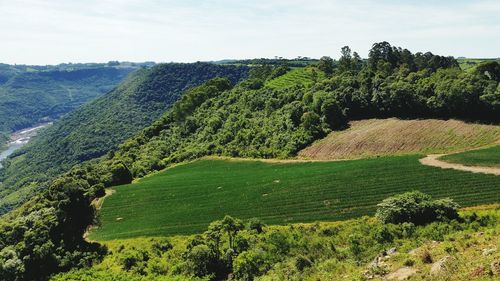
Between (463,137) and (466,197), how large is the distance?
97.6 ft

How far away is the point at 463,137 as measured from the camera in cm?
8150

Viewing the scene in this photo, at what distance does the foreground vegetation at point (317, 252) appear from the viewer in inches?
1142

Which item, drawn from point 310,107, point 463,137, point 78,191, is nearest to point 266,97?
point 310,107

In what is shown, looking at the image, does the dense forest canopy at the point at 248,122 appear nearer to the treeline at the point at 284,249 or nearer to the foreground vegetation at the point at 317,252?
the foreground vegetation at the point at 317,252

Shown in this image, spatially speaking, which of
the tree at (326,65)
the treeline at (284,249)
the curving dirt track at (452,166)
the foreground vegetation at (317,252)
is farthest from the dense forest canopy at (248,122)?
the curving dirt track at (452,166)

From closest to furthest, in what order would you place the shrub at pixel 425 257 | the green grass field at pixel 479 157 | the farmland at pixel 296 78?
the shrub at pixel 425 257 < the green grass field at pixel 479 157 < the farmland at pixel 296 78

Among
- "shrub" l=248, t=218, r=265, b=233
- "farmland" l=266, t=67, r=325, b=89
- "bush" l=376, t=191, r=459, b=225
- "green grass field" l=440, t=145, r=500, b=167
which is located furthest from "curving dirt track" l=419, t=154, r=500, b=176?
"farmland" l=266, t=67, r=325, b=89

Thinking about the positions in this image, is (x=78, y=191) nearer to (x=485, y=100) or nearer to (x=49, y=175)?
(x=485, y=100)

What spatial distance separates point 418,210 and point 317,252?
13083mm

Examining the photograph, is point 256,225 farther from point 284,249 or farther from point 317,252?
point 317,252

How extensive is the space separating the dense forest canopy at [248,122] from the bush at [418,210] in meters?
40.1

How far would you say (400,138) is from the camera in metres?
87.6

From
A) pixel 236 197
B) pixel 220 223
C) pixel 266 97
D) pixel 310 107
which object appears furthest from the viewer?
pixel 266 97

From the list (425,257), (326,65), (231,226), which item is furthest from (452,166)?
(326,65)
